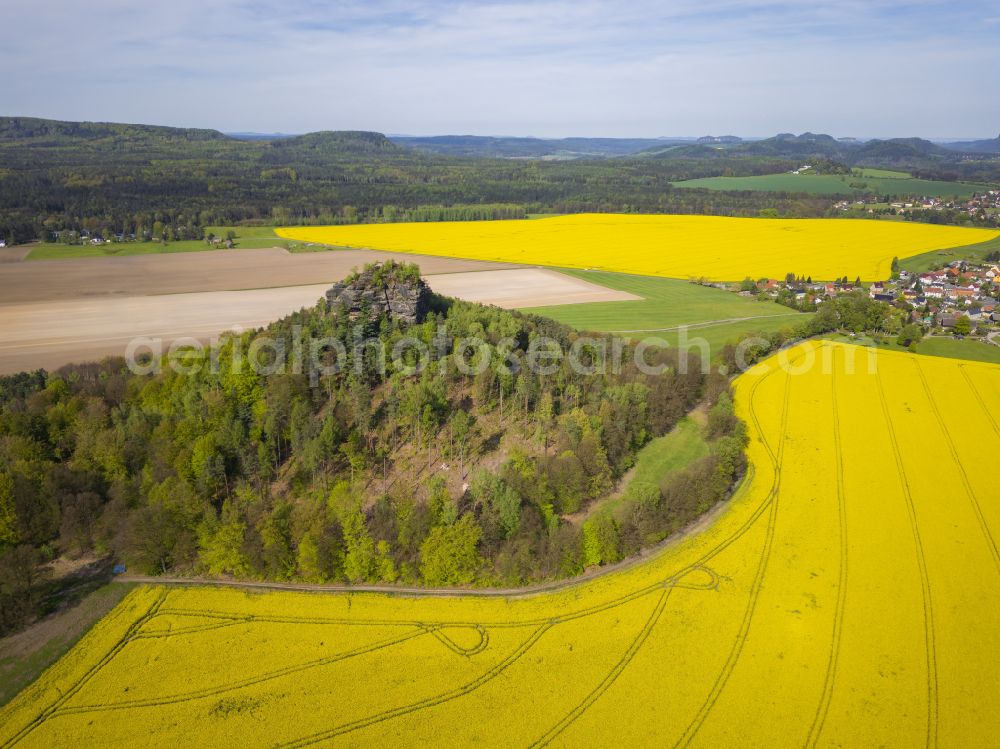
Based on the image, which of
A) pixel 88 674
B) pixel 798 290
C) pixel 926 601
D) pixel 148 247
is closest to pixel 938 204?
pixel 798 290

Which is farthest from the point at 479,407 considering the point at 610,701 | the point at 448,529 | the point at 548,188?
the point at 548,188

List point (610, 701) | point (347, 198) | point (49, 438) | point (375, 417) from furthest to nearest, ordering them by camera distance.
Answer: point (347, 198), point (375, 417), point (49, 438), point (610, 701)

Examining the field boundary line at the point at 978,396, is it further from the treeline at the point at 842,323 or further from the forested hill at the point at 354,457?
the forested hill at the point at 354,457

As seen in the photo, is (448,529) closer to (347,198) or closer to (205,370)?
(205,370)

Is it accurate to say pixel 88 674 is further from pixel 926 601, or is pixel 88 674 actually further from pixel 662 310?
pixel 662 310

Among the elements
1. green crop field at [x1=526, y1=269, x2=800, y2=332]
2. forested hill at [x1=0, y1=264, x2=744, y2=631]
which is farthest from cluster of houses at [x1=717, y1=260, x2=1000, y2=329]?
forested hill at [x1=0, y1=264, x2=744, y2=631]

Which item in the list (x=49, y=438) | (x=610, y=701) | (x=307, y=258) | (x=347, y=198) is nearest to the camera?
(x=610, y=701)

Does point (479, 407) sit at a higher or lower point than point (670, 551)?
higher

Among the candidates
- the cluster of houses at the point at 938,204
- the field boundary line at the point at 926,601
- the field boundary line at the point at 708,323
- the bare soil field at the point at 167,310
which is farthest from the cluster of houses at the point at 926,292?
the cluster of houses at the point at 938,204
